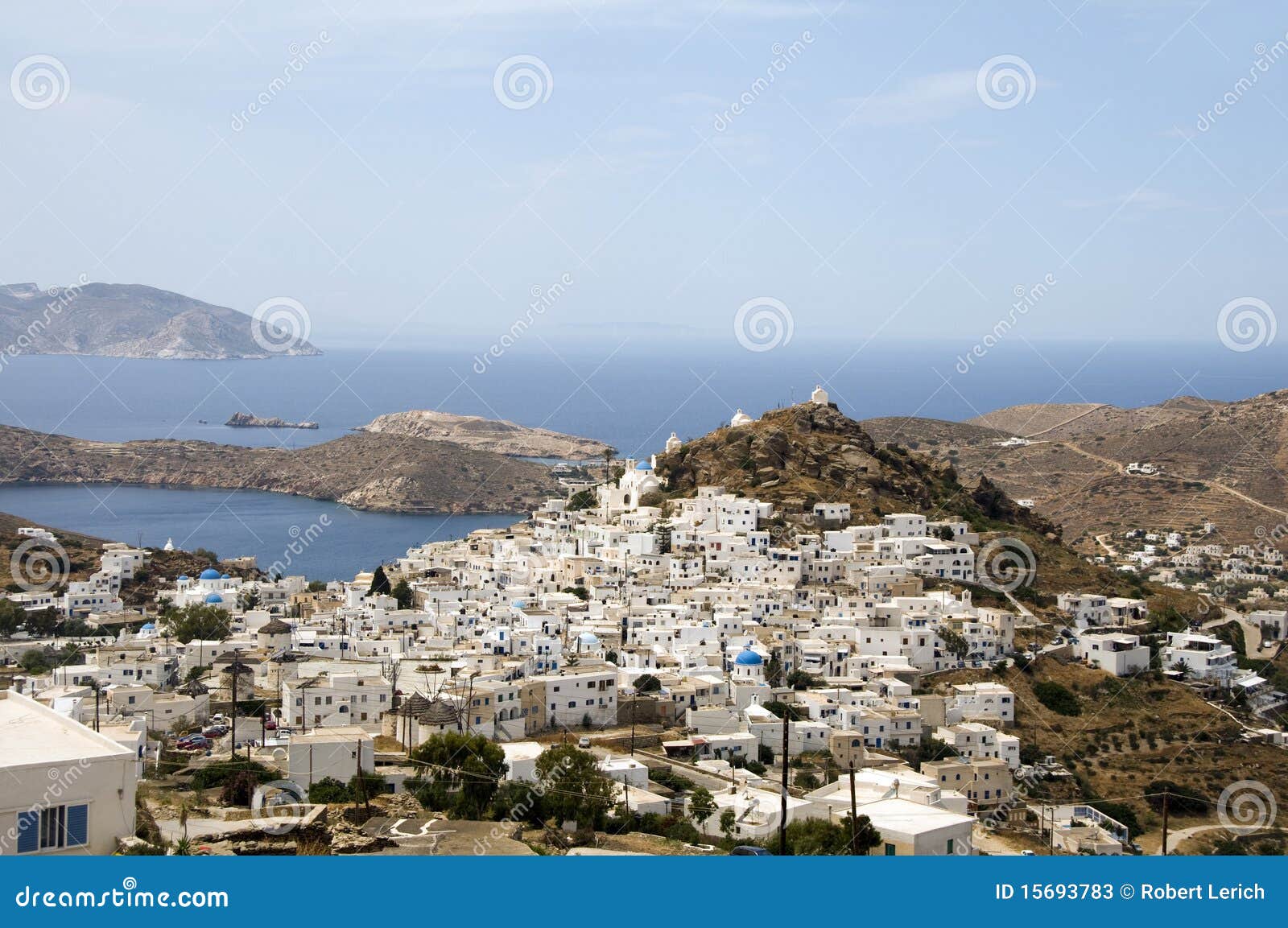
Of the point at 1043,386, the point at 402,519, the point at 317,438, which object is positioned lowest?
the point at 402,519

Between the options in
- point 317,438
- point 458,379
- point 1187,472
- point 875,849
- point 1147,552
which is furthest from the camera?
point 458,379

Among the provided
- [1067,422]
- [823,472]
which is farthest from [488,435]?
[823,472]

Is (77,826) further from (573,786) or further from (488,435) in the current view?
(488,435)

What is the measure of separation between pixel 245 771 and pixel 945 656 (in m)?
11.2

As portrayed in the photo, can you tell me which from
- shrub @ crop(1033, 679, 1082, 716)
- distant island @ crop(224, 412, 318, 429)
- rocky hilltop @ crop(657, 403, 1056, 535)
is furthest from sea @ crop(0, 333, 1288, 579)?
shrub @ crop(1033, 679, 1082, 716)

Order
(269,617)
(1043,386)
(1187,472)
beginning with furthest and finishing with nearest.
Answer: (1043,386)
(1187,472)
(269,617)

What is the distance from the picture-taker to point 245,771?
34.7 feet

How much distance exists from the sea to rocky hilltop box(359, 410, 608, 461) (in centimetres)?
202

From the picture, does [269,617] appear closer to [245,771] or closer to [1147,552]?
[245,771]

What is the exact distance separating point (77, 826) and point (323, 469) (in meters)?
49.6

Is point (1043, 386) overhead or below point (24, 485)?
overhead

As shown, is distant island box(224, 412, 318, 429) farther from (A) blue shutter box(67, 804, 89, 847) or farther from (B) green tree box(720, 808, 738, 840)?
(A) blue shutter box(67, 804, 89, 847)

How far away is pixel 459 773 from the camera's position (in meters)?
10.7

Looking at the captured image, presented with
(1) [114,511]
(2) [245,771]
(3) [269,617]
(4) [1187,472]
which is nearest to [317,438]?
(1) [114,511]
